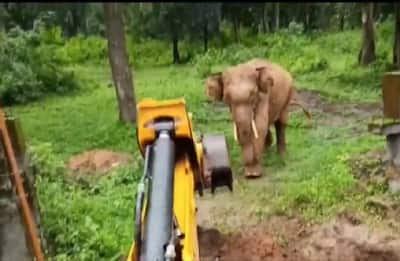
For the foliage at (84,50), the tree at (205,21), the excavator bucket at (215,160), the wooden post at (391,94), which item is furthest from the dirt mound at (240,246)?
the foliage at (84,50)

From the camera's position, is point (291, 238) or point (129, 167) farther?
point (129, 167)

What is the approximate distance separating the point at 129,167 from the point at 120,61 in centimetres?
389

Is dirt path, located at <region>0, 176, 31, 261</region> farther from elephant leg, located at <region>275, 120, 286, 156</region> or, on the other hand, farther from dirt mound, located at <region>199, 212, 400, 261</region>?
elephant leg, located at <region>275, 120, 286, 156</region>

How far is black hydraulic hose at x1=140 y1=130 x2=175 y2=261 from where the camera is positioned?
7.94ft

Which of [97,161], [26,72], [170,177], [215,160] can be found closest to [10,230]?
[215,160]

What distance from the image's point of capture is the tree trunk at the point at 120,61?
41.8ft

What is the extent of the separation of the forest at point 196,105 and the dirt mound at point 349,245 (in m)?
0.04

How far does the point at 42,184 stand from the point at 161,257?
401cm

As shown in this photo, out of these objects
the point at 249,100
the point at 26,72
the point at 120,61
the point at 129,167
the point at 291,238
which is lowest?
the point at 26,72

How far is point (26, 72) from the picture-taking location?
1820cm

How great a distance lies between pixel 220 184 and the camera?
436cm

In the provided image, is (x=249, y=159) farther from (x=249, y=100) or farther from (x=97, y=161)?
(x=97, y=161)

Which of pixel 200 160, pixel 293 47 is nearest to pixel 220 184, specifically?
pixel 200 160

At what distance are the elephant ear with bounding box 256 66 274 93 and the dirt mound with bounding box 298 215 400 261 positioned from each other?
115 inches
